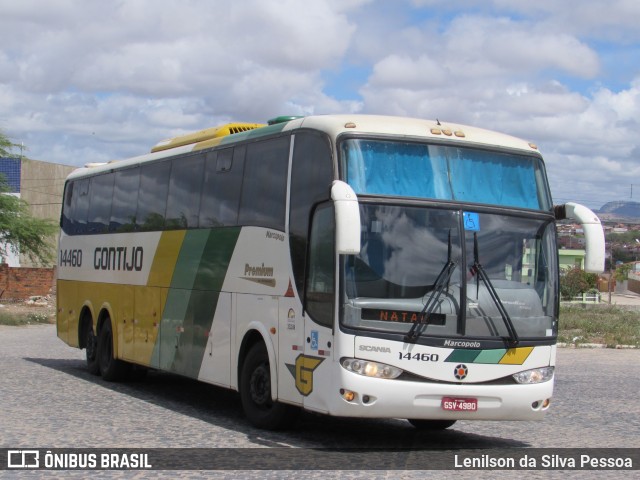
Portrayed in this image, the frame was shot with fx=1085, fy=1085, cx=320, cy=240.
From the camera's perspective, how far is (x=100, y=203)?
1925 cm

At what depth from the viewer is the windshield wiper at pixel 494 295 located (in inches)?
428

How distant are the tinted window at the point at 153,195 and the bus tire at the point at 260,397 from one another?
3.98m

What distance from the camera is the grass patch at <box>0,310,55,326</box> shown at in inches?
1523

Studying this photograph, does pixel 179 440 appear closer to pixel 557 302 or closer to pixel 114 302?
pixel 557 302

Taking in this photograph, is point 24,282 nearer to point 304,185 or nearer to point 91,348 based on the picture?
point 91,348

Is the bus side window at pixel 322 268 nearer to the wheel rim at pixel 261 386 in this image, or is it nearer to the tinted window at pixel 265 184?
the tinted window at pixel 265 184

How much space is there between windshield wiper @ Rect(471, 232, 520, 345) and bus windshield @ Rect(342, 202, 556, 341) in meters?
0.01

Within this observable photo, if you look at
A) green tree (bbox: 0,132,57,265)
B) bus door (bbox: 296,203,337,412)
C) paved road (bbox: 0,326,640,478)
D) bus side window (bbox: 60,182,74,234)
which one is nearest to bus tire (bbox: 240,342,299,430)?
paved road (bbox: 0,326,640,478)

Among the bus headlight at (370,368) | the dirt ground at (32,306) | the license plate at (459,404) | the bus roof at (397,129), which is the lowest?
the dirt ground at (32,306)

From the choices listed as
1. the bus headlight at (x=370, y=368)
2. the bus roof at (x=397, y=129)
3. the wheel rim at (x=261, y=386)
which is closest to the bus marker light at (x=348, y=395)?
the bus headlight at (x=370, y=368)

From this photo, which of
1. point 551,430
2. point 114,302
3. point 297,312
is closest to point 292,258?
point 297,312

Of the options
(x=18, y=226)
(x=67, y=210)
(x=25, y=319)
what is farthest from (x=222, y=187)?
(x=18, y=226)

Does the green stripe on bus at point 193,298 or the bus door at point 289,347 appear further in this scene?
the green stripe on bus at point 193,298

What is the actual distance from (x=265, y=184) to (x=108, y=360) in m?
7.02
